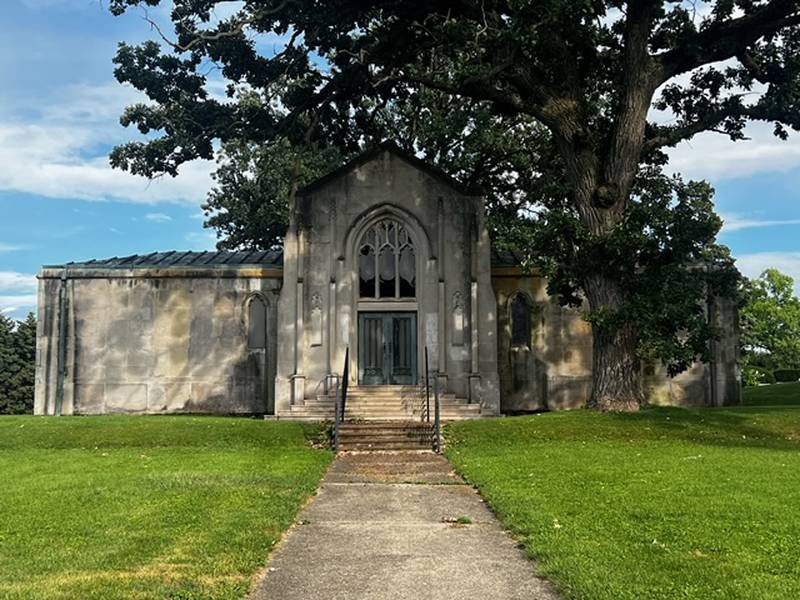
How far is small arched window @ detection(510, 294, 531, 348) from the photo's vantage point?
993 inches

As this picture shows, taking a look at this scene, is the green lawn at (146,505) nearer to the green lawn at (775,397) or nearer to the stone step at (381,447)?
the stone step at (381,447)

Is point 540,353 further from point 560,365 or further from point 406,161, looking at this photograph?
point 406,161

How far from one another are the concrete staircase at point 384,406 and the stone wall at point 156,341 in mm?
4126

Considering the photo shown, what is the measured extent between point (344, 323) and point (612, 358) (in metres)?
7.66

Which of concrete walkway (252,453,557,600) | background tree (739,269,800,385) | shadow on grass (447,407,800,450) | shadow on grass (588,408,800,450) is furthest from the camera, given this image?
background tree (739,269,800,385)

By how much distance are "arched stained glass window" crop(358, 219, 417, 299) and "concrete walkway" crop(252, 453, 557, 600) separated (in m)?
12.5

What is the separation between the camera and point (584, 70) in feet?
67.7

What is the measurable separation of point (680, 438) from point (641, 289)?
13.2ft

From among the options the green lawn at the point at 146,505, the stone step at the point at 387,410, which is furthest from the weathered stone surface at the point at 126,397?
the green lawn at the point at 146,505

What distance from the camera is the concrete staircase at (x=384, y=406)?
20.3 m

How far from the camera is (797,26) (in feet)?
66.2

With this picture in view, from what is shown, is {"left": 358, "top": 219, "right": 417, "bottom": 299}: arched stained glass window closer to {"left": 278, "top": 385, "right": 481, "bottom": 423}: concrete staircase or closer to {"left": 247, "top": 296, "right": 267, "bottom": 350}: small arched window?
{"left": 278, "top": 385, "right": 481, "bottom": 423}: concrete staircase

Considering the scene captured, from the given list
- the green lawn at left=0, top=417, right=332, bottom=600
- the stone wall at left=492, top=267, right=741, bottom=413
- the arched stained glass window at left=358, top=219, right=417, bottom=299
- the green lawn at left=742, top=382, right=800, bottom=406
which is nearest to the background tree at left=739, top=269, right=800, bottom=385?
the green lawn at left=742, top=382, right=800, bottom=406

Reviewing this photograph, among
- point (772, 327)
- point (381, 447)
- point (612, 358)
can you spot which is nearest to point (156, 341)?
point (381, 447)
